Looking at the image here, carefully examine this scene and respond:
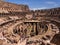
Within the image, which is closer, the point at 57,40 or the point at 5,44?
the point at 5,44

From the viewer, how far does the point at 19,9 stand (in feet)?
184

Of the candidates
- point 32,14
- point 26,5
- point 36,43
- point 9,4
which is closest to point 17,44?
point 36,43

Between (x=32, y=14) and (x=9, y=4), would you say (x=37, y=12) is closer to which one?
(x=32, y=14)

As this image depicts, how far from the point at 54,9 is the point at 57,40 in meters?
35.5

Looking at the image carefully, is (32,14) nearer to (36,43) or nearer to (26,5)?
(26,5)

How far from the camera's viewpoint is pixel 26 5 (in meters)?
60.3

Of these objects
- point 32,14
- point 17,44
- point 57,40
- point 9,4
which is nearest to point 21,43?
point 17,44

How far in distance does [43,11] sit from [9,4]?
12.0 meters

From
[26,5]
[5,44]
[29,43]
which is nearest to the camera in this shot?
[5,44]

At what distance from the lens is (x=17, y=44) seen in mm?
12422

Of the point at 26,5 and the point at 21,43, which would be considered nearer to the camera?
the point at 21,43

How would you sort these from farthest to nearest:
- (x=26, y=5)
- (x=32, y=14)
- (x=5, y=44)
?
(x=26, y=5), (x=32, y=14), (x=5, y=44)

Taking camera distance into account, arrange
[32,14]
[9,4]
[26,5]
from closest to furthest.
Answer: [32,14], [9,4], [26,5]

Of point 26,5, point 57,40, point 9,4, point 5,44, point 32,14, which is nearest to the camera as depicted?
point 5,44
